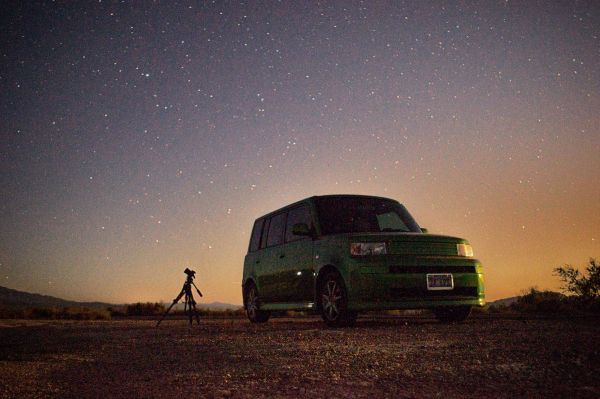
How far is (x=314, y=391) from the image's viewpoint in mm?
3402

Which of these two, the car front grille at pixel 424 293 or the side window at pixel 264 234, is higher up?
the side window at pixel 264 234

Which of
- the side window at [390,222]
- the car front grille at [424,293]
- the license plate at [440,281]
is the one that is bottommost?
the car front grille at [424,293]

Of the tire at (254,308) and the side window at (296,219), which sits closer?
the side window at (296,219)

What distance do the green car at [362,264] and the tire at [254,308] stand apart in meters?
0.49

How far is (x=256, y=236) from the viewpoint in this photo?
11602 millimetres

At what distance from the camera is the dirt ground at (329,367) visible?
3.42 m

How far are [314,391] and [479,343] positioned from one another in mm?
2457

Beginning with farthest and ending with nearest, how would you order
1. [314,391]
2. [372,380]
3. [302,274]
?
[302,274] < [372,380] < [314,391]

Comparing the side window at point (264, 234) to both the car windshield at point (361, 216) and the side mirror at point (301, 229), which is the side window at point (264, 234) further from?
the side mirror at point (301, 229)

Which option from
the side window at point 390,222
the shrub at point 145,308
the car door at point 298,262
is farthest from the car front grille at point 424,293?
the shrub at point 145,308

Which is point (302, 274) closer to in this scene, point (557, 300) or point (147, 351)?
point (147, 351)

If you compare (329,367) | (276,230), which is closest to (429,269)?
(276,230)

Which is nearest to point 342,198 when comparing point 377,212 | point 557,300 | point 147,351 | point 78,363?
point 377,212

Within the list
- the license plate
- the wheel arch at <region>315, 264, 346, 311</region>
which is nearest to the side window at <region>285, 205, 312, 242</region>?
the wheel arch at <region>315, 264, 346, 311</region>
